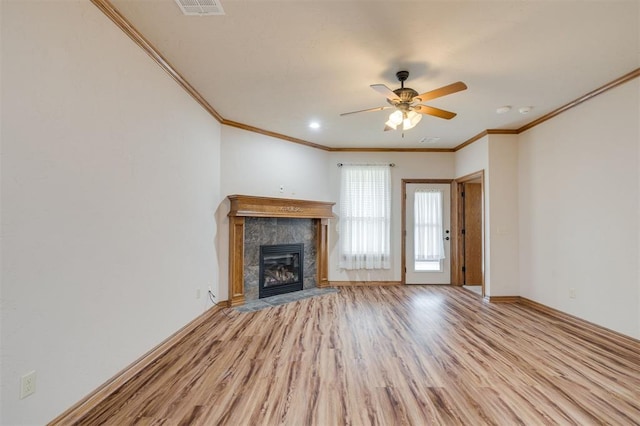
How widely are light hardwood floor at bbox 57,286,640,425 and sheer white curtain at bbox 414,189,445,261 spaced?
2039 millimetres

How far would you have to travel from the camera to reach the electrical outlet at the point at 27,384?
1394 mm

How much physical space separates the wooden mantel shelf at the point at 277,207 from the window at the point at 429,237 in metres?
1.86

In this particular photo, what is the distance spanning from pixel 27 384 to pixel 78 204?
3.25ft

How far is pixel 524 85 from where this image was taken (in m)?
2.99

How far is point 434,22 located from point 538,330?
3443mm

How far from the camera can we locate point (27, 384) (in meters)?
1.42

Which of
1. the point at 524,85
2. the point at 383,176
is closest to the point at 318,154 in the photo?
the point at 383,176

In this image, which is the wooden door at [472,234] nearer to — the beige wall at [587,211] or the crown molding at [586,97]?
the beige wall at [587,211]

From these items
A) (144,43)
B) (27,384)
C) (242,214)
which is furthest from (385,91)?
(27,384)

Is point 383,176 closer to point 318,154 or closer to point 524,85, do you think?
point 318,154

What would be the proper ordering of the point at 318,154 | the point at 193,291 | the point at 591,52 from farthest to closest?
the point at 318,154, the point at 193,291, the point at 591,52

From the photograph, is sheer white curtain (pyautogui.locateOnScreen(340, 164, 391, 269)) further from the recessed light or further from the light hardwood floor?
the light hardwood floor

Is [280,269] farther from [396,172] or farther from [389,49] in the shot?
[389,49]

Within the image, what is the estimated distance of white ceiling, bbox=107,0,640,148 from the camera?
194cm
